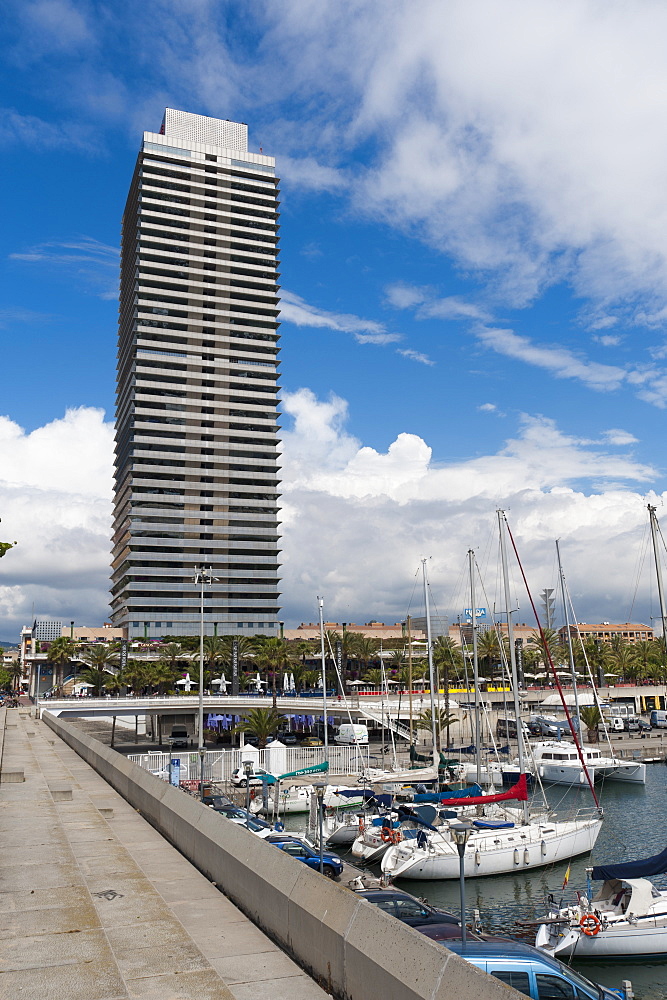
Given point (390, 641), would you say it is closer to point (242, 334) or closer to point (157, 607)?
point (157, 607)

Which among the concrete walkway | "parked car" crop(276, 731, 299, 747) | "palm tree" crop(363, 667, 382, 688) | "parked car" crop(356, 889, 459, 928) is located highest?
the concrete walkway

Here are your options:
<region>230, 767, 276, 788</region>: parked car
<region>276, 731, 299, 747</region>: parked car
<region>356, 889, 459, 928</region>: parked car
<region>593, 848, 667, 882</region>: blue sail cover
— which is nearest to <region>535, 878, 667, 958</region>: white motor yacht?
<region>593, 848, 667, 882</region>: blue sail cover

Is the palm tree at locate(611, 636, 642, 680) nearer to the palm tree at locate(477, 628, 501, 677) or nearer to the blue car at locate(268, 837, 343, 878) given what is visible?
the palm tree at locate(477, 628, 501, 677)

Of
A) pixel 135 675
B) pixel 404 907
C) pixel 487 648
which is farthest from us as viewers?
pixel 487 648

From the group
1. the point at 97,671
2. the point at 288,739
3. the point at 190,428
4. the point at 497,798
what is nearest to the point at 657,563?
the point at 497,798

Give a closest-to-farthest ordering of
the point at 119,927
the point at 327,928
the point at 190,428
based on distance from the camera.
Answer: the point at 327,928
the point at 119,927
the point at 190,428

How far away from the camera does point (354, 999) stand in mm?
7336

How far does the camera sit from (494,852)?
34.8 m

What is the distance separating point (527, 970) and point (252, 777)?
3727 cm

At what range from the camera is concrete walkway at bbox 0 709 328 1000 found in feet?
25.8

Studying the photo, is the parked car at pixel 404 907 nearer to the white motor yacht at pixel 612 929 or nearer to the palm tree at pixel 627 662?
the white motor yacht at pixel 612 929

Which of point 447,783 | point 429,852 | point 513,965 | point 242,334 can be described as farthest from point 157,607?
point 513,965

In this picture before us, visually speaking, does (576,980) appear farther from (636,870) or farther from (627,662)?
(627,662)

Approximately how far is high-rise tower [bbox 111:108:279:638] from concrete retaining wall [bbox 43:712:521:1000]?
16693 cm
